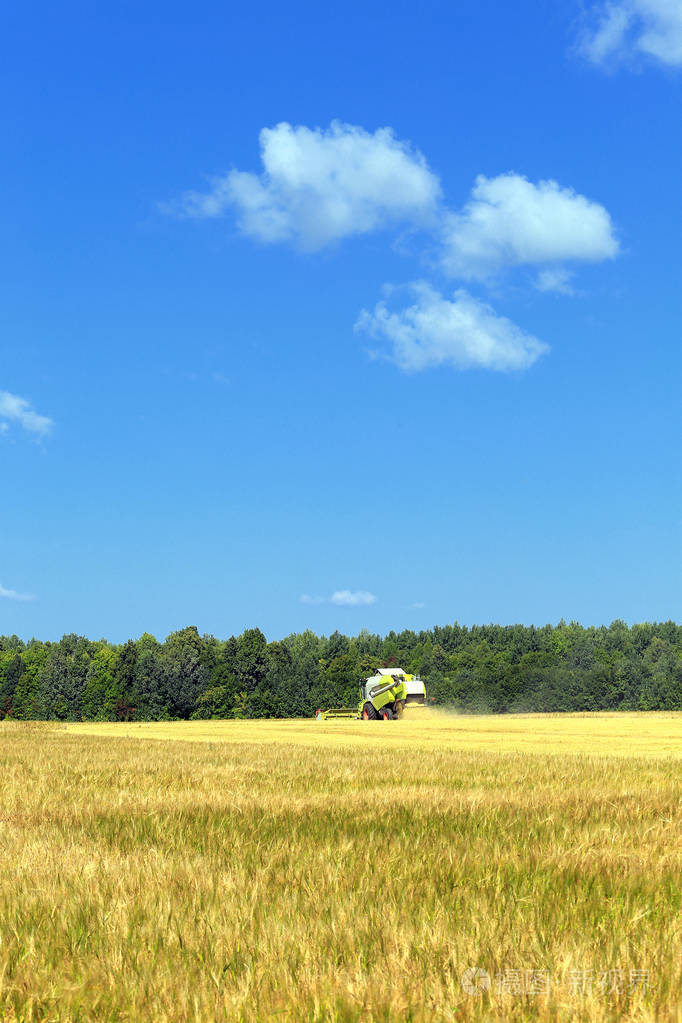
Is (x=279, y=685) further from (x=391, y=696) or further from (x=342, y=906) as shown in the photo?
(x=342, y=906)

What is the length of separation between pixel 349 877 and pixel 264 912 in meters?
1.05

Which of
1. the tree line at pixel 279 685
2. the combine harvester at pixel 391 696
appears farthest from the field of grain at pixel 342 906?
the tree line at pixel 279 685

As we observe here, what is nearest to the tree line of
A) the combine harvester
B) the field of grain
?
the combine harvester

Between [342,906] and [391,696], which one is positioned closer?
[342,906]

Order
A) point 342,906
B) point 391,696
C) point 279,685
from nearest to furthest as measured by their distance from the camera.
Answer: point 342,906
point 391,696
point 279,685

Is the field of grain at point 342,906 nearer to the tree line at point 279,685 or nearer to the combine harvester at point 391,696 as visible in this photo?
the combine harvester at point 391,696

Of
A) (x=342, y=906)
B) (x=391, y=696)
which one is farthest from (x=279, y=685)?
(x=342, y=906)

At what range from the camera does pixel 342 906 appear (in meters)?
4.96

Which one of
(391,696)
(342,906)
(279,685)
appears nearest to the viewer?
(342,906)

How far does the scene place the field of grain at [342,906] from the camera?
375cm

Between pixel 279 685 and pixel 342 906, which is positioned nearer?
pixel 342 906

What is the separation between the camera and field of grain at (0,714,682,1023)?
3.75 metres

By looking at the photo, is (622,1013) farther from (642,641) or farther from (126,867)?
(642,641)

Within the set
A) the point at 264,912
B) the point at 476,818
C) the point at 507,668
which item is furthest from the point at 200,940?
the point at 507,668
